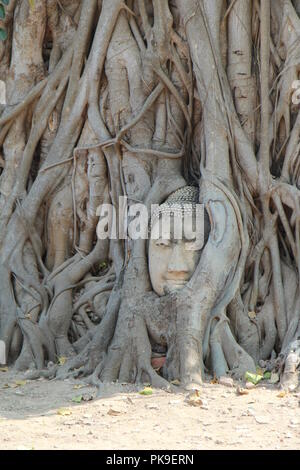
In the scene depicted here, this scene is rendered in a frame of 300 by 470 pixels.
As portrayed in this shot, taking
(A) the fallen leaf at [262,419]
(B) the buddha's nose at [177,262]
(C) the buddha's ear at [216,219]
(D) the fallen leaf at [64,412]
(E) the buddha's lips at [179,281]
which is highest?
(C) the buddha's ear at [216,219]

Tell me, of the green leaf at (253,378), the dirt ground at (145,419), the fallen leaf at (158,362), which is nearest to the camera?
the dirt ground at (145,419)

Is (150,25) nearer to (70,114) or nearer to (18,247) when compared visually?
(70,114)

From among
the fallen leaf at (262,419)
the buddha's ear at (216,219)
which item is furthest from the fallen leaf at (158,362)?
the fallen leaf at (262,419)

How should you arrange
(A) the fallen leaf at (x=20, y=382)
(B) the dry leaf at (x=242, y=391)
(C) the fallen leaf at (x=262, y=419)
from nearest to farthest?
Result: 1. (C) the fallen leaf at (x=262, y=419)
2. (B) the dry leaf at (x=242, y=391)
3. (A) the fallen leaf at (x=20, y=382)

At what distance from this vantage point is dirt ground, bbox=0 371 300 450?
393cm

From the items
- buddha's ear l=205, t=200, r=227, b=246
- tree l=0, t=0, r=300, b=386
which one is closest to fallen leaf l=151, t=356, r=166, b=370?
tree l=0, t=0, r=300, b=386

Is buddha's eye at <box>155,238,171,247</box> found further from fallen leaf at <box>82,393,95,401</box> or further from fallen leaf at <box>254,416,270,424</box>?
fallen leaf at <box>254,416,270,424</box>

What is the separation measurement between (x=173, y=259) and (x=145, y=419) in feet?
4.47

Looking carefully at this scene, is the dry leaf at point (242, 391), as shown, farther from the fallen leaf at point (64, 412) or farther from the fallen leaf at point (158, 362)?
the fallen leaf at point (64, 412)

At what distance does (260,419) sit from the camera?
13.9 ft

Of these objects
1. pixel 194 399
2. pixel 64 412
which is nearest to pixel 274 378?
pixel 194 399

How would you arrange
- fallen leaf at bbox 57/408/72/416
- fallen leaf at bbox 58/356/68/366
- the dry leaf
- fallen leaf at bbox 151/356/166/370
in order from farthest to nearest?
fallen leaf at bbox 58/356/68/366
fallen leaf at bbox 151/356/166/370
the dry leaf
fallen leaf at bbox 57/408/72/416

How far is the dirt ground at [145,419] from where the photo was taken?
3.93m

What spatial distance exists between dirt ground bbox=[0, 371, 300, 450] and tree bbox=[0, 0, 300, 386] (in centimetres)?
26
